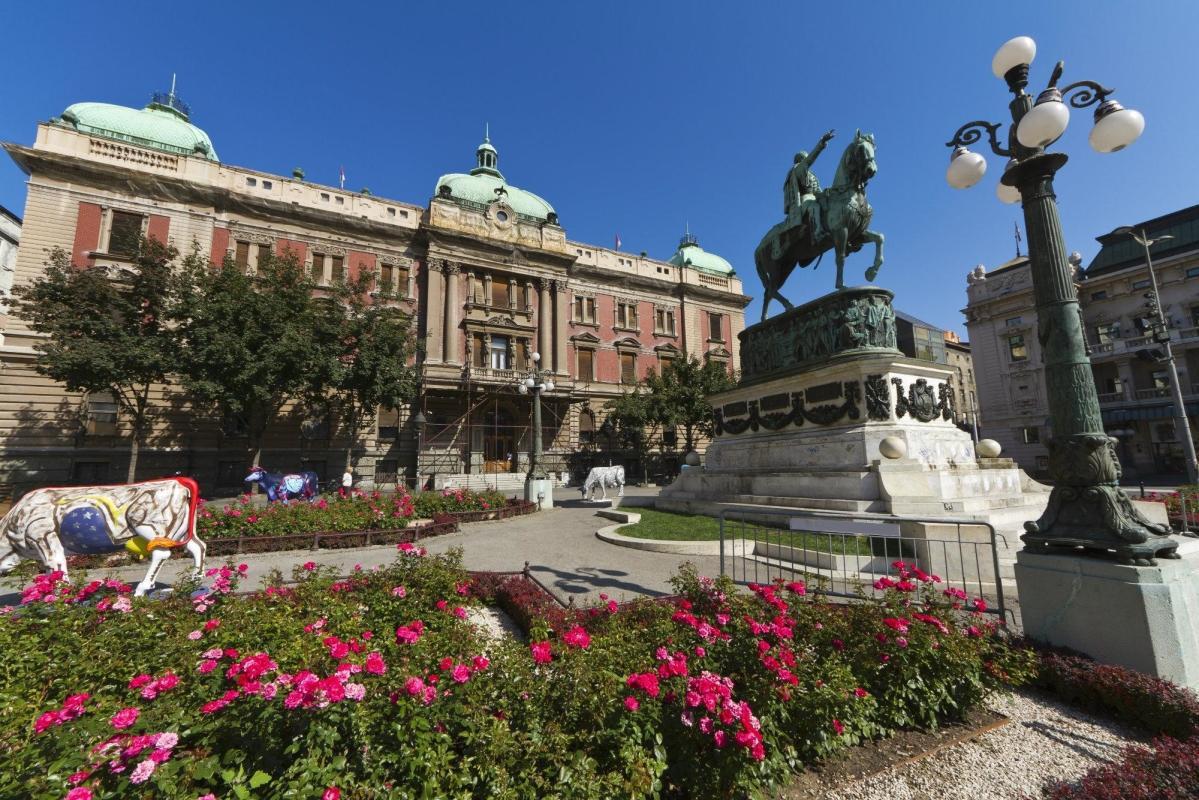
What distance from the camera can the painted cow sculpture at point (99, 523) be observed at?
217 inches

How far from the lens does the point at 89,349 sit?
17.2 metres

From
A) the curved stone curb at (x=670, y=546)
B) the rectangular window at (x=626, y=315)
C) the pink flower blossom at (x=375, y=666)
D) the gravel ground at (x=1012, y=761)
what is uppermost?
the rectangular window at (x=626, y=315)

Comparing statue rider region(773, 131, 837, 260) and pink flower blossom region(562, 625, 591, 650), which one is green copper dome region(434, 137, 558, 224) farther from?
pink flower blossom region(562, 625, 591, 650)

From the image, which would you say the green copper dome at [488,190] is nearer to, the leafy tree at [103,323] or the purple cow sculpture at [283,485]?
the leafy tree at [103,323]

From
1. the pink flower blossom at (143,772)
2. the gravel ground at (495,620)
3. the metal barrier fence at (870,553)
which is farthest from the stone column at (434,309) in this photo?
the pink flower blossom at (143,772)

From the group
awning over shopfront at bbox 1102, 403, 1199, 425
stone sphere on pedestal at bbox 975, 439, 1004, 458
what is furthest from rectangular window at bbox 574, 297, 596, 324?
awning over shopfront at bbox 1102, 403, 1199, 425

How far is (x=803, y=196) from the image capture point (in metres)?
13.2

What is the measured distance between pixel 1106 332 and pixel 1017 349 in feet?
17.3

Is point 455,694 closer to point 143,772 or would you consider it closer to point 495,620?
point 143,772

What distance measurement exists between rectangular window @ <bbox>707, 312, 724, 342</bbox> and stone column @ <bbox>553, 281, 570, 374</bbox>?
513 inches

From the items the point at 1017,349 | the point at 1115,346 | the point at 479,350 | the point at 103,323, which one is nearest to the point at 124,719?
the point at 103,323

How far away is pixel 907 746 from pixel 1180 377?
153 feet

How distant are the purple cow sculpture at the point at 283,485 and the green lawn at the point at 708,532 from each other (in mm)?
11603

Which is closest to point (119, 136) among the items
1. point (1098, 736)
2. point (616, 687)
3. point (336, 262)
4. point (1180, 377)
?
point (336, 262)
